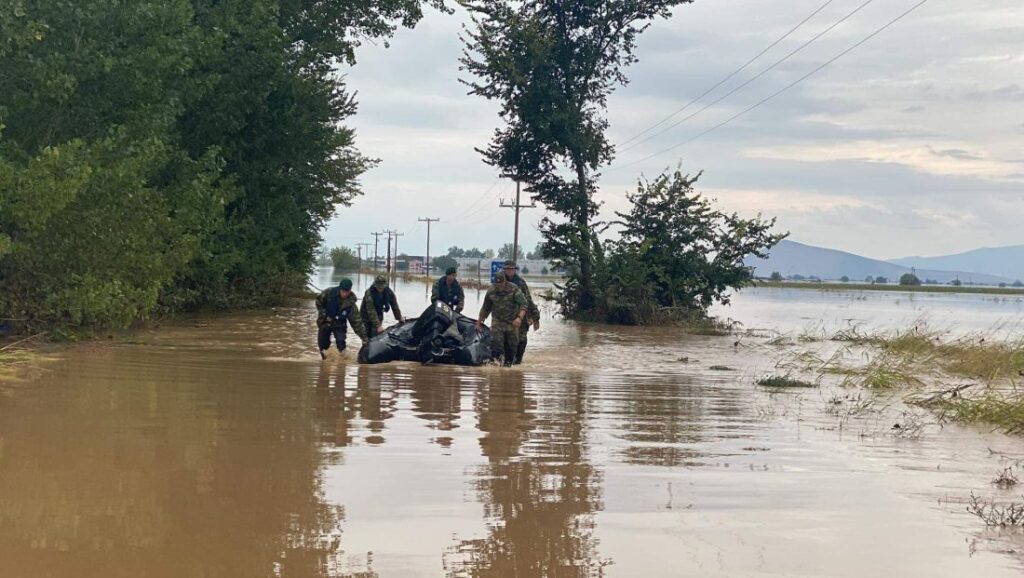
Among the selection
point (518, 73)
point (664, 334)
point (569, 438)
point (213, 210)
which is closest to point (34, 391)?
point (569, 438)

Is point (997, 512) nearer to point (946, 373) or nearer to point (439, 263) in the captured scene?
point (946, 373)

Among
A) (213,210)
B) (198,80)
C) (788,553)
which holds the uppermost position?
(198,80)

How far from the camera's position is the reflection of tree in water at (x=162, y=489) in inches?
173

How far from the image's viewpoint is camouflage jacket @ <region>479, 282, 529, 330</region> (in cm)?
1421

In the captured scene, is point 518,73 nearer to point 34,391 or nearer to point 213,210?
point 213,210

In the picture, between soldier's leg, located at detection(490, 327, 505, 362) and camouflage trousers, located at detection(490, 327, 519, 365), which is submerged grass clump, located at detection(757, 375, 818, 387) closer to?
camouflage trousers, located at detection(490, 327, 519, 365)

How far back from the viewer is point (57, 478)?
5723 mm

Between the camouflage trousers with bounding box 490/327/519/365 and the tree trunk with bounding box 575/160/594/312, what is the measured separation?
14.6 meters

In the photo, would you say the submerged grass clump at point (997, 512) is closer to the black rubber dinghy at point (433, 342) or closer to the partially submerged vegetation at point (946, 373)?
the partially submerged vegetation at point (946, 373)

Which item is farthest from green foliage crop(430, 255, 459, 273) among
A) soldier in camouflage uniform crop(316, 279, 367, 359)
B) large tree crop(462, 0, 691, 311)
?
soldier in camouflage uniform crop(316, 279, 367, 359)

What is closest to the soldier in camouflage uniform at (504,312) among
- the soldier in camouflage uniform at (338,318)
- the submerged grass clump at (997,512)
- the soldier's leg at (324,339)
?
the soldier in camouflage uniform at (338,318)

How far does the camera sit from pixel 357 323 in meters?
14.7

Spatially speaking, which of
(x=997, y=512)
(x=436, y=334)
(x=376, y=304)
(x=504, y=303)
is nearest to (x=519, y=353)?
(x=504, y=303)

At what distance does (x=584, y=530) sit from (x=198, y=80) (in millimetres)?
16687
